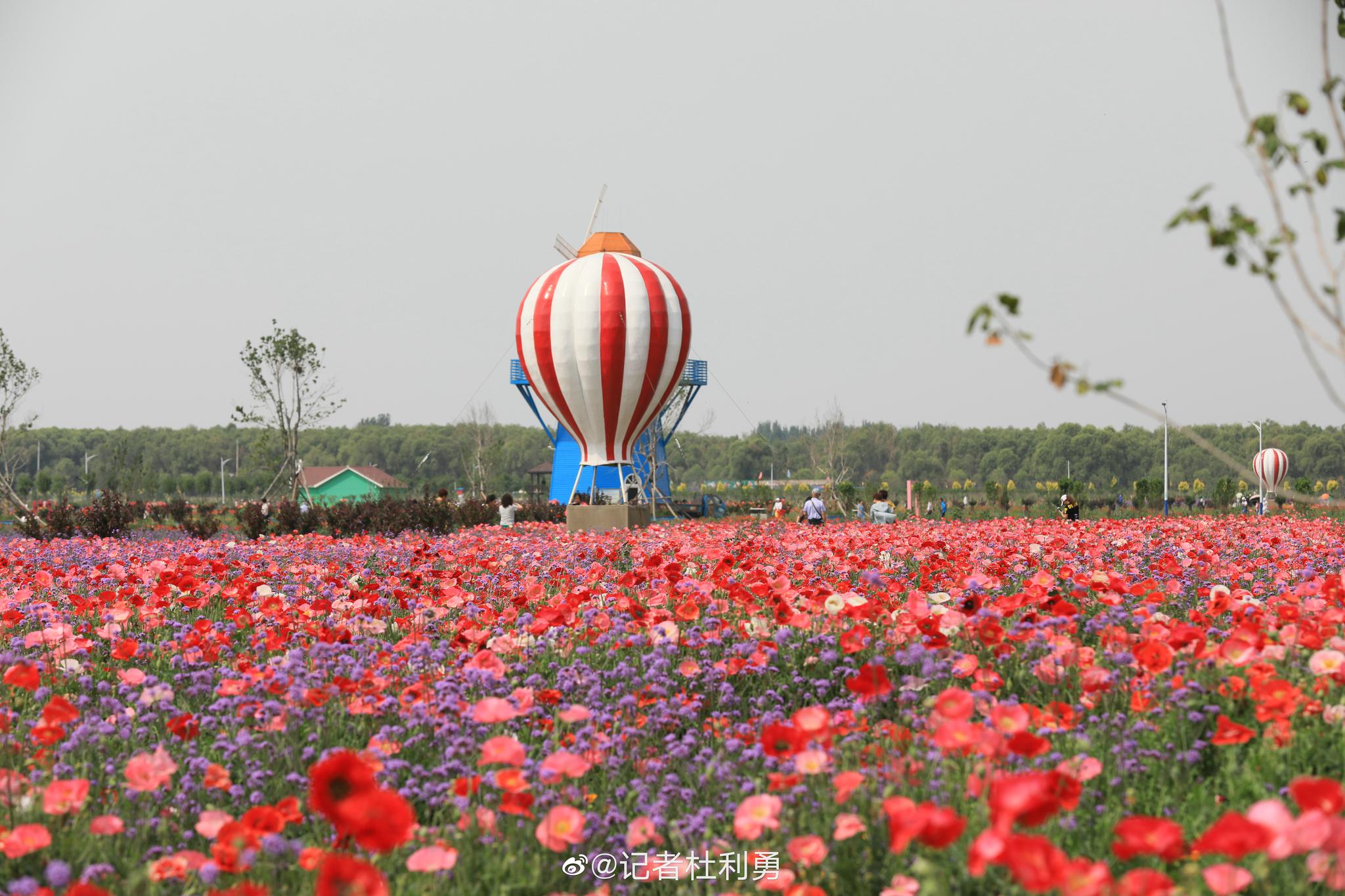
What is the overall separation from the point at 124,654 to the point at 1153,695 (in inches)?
170

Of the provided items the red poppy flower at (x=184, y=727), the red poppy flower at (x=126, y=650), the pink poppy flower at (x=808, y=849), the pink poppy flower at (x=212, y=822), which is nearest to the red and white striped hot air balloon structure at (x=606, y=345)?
the red poppy flower at (x=126, y=650)

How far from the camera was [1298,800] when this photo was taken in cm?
225

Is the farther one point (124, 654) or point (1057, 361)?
point (124, 654)

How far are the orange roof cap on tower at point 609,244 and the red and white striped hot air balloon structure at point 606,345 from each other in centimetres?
498

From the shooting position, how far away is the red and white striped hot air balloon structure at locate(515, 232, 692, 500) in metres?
34.7

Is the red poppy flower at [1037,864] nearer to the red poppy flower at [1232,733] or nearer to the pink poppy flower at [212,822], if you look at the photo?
the red poppy flower at [1232,733]

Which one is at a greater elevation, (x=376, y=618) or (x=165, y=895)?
(x=376, y=618)

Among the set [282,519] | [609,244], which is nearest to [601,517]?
[282,519]

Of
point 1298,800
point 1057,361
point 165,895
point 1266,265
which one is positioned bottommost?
point 165,895

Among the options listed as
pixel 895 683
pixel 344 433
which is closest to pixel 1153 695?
pixel 895 683

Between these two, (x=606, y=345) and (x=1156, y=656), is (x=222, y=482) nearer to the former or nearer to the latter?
(x=606, y=345)

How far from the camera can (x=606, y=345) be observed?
113ft

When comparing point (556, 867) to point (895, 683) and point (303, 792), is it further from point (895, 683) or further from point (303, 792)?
point (895, 683)

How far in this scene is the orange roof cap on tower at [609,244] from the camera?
4209 centimetres
